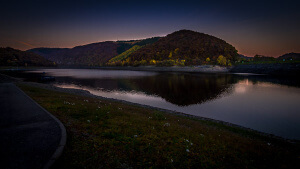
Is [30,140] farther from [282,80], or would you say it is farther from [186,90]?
[282,80]

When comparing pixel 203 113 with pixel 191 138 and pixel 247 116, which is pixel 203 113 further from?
pixel 191 138

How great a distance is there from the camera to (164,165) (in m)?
5.41

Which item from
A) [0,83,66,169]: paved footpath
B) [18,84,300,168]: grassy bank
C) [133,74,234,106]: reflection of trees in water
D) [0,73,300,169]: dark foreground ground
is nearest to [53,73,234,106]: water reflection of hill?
[133,74,234,106]: reflection of trees in water

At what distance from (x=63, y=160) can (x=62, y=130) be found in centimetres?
266

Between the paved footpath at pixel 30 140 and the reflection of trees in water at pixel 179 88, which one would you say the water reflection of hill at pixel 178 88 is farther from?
the paved footpath at pixel 30 140

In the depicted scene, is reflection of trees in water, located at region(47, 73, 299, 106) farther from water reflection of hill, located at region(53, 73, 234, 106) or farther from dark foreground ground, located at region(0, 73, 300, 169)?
dark foreground ground, located at region(0, 73, 300, 169)

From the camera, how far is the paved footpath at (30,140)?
15.3ft

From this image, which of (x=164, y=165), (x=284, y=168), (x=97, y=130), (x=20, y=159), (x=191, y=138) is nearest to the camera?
(x=20, y=159)

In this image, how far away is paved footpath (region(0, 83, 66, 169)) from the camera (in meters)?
4.66

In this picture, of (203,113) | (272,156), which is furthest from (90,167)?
(203,113)

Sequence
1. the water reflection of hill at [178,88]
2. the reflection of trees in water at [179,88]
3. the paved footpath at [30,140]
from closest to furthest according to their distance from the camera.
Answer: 1. the paved footpath at [30,140]
2. the water reflection of hill at [178,88]
3. the reflection of trees in water at [179,88]

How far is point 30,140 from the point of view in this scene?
6.15 meters

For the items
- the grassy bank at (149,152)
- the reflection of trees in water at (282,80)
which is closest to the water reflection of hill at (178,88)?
the grassy bank at (149,152)

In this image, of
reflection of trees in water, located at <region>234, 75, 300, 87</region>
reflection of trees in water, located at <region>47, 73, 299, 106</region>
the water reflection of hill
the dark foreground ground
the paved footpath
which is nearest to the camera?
the paved footpath
